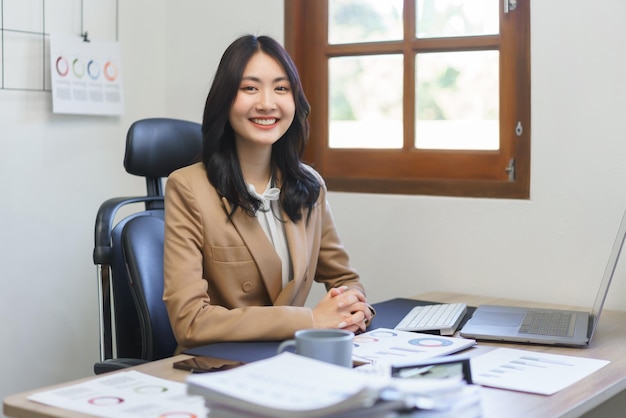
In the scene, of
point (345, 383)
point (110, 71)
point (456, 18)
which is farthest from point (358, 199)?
point (345, 383)

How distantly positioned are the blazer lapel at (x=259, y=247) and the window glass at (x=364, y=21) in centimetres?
103

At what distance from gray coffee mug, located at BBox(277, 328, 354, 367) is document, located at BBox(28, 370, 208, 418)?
17 cm

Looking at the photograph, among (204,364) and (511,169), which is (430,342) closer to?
(204,364)

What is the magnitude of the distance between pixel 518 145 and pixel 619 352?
0.86 m

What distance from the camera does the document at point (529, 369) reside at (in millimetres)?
1494

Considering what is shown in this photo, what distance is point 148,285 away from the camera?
2.13 metres

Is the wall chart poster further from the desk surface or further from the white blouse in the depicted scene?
the desk surface

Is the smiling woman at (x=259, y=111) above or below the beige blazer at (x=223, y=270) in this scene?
above

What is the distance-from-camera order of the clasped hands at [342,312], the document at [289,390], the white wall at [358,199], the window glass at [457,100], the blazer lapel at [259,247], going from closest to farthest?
the document at [289,390], the clasped hands at [342,312], the blazer lapel at [259,247], the white wall at [358,199], the window glass at [457,100]

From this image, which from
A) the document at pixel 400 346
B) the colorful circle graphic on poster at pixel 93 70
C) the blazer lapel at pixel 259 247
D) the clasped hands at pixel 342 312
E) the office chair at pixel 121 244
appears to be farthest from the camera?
the colorful circle graphic on poster at pixel 93 70

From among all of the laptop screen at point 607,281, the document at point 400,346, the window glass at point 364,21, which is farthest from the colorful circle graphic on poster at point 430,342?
the window glass at point 364,21

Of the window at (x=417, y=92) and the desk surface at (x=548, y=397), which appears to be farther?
the window at (x=417, y=92)

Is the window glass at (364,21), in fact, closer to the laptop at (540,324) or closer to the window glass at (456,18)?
the window glass at (456,18)

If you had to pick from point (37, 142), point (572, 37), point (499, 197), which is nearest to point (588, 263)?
point (499, 197)
